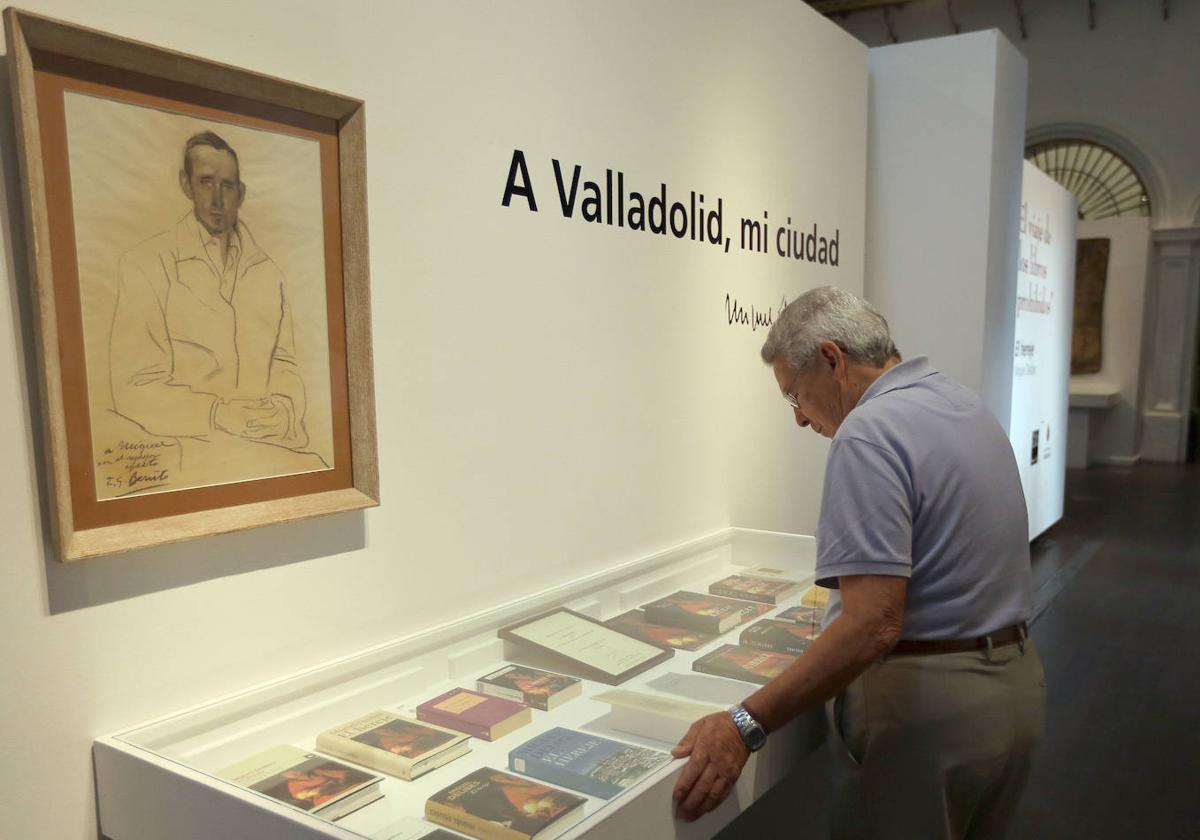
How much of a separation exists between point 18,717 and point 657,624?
4.70ft

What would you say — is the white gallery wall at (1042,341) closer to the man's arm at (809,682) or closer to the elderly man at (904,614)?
the elderly man at (904,614)

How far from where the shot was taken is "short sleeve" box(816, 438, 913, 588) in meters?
1.65

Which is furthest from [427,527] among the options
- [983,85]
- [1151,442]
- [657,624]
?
[1151,442]

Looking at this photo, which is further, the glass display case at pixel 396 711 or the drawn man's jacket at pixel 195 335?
the drawn man's jacket at pixel 195 335

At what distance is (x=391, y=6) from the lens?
2096 millimetres

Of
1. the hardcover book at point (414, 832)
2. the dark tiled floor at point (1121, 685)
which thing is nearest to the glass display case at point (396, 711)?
the hardcover book at point (414, 832)

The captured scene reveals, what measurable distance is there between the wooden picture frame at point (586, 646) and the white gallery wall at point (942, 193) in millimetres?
3232

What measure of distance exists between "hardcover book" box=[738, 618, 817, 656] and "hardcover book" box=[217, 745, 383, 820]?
2.98 feet

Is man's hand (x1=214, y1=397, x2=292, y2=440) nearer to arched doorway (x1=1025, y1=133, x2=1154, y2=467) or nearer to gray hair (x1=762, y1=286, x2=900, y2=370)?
gray hair (x1=762, y1=286, x2=900, y2=370)

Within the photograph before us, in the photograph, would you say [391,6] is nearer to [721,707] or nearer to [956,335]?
[721,707]

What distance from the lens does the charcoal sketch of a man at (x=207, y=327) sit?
163 cm

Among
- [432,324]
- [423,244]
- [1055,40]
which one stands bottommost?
[432,324]

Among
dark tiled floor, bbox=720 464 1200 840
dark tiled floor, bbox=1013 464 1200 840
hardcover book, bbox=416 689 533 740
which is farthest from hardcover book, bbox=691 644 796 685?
dark tiled floor, bbox=1013 464 1200 840

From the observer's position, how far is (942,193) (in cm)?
489
